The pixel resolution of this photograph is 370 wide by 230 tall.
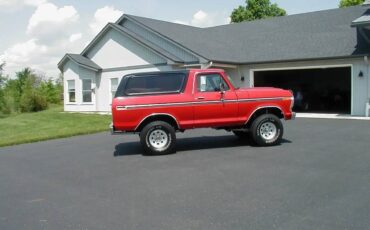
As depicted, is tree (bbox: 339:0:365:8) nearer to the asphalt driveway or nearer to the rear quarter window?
the asphalt driveway

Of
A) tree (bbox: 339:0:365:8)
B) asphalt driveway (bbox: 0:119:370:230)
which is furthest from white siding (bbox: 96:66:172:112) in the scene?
tree (bbox: 339:0:365:8)

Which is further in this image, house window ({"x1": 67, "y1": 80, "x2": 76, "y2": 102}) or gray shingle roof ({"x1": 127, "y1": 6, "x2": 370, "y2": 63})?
house window ({"x1": 67, "y1": 80, "x2": 76, "y2": 102})

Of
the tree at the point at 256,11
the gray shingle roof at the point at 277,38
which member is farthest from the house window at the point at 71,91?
the tree at the point at 256,11

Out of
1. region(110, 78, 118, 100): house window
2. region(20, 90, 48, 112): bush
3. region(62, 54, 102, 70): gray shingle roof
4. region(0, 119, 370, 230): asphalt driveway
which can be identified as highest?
region(62, 54, 102, 70): gray shingle roof

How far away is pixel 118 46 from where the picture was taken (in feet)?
79.3

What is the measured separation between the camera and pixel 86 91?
2603 cm

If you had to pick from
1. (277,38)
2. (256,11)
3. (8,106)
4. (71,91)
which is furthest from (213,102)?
(256,11)

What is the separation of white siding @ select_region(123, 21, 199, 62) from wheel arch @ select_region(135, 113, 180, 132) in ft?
35.5

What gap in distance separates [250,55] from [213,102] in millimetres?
12748

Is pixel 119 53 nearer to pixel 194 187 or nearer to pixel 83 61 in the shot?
pixel 83 61

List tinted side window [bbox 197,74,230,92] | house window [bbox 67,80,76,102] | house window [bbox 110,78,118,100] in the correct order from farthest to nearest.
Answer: house window [bbox 67,80,76,102], house window [bbox 110,78,118,100], tinted side window [bbox 197,74,230,92]

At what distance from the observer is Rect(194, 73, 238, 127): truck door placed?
10.3 m

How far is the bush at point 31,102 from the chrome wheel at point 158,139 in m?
24.0

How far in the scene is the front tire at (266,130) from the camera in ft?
34.4
